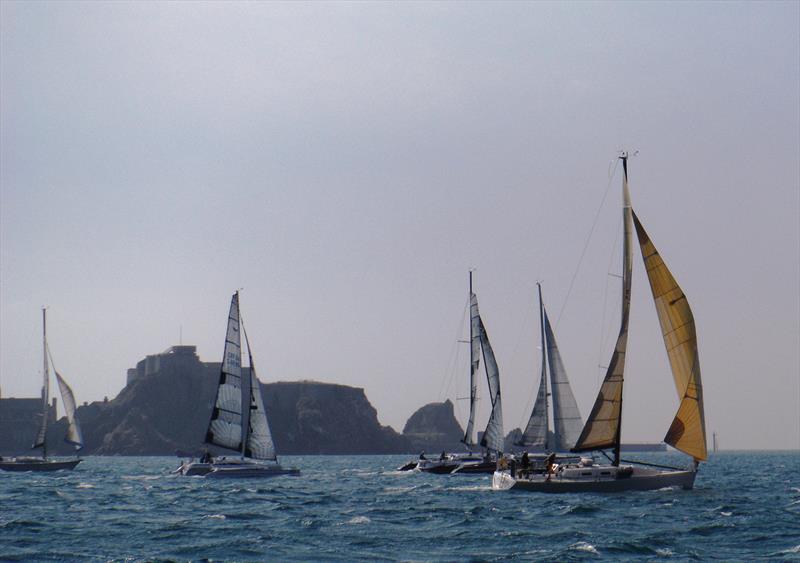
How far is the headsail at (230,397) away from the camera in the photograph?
250ft

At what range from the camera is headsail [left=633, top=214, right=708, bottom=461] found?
4762 centimetres

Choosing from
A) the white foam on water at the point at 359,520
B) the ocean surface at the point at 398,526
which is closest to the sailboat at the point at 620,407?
the ocean surface at the point at 398,526

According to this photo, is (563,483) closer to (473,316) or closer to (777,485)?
(777,485)

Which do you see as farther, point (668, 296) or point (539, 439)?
point (539, 439)

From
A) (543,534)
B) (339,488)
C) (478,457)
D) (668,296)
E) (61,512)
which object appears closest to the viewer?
(543,534)

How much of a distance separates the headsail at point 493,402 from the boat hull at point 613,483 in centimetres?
2882

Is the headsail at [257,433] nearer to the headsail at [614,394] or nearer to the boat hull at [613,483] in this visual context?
the boat hull at [613,483]

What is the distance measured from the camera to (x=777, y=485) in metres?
71.4

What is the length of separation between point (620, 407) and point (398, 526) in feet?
57.0

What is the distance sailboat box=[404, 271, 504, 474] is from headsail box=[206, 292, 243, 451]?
17.4 m

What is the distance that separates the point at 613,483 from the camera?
49.5 meters

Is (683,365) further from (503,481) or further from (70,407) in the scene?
(70,407)

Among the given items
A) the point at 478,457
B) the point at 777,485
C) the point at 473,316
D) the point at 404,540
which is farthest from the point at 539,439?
the point at 404,540

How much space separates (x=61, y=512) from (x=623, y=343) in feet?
89.3
